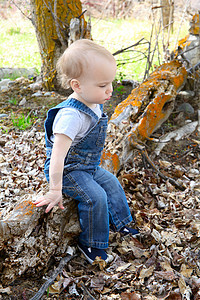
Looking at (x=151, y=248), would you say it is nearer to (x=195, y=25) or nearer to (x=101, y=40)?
(x=195, y=25)

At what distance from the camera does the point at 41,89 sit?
471 centimetres

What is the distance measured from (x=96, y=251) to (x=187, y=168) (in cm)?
185

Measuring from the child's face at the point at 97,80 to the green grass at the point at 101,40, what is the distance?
3755mm

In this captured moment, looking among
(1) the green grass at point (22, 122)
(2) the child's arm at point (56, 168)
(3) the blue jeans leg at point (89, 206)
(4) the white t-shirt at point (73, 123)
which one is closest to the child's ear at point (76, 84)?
(4) the white t-shirt at point (73, 123)

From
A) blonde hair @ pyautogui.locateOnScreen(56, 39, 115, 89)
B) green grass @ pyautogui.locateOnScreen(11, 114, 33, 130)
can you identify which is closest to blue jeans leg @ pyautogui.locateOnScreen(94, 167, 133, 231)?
blonde hair @ pyautogui.locateOnScreen(56, 39, 115, 89)

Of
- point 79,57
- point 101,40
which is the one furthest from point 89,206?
point 101,40

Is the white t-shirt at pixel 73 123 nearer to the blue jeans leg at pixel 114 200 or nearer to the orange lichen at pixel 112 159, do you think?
the blue jeans leg at pixel 114 200

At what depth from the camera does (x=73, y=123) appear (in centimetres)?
202

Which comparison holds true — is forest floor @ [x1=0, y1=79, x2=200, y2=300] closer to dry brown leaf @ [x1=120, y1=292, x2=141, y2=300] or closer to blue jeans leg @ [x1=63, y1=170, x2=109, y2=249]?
dry brown leaf @ [x1=120, y1=292, x2=141, y2=300]

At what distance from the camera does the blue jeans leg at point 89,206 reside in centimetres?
221

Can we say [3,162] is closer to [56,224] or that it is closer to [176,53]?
[56,224]

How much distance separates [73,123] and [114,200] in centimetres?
89

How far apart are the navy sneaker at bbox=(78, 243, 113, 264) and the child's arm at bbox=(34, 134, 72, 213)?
1.76ft

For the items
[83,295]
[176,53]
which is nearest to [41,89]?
[176,53]
